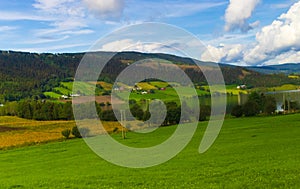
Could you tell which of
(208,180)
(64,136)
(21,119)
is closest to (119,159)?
(208,180)

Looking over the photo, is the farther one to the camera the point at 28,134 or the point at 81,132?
the point at 28,134

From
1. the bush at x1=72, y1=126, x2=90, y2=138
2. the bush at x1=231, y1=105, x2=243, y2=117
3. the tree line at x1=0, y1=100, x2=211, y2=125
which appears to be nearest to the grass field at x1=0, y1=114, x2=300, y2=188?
the bush at x1=72, y1=126, x2=90, y2=138

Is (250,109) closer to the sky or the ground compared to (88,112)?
closer to the sky

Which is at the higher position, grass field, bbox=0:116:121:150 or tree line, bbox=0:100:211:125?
tree line, bbox=0:100:211:125

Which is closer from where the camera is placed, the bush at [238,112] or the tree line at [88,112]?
the tree line at [88,112]

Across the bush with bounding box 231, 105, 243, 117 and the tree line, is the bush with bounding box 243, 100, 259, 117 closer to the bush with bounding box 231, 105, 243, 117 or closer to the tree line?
the bush with bounding box 231, 105, 243, 117

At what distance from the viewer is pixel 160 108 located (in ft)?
332

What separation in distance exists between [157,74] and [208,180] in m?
30.5

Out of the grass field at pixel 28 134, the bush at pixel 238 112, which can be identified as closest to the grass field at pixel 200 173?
the grass field at pixel 28 134

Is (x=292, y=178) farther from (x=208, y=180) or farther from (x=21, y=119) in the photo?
(x=21, y=119)

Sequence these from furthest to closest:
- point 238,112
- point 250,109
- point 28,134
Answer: point 250,109 < point 238,112 < point 28,134

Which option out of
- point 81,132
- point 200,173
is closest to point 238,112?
point 81,132

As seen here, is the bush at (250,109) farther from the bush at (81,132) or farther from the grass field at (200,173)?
the grass field at (200,173)

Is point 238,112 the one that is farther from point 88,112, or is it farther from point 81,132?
point 81,132
